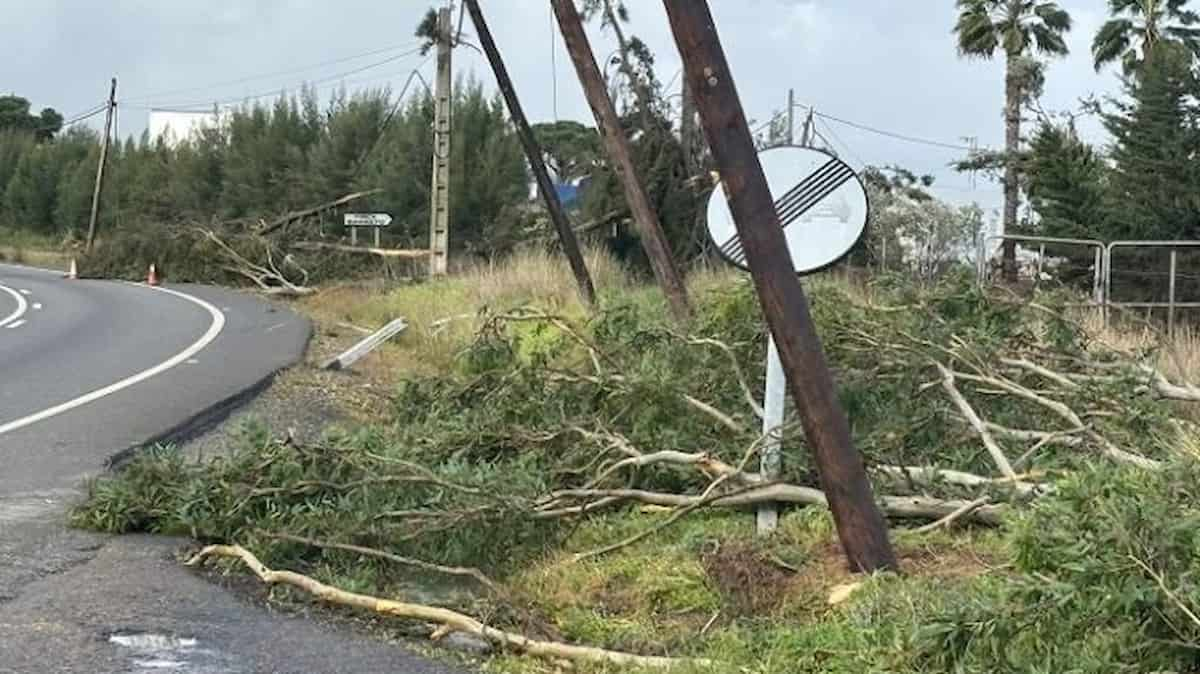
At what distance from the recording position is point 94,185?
201ft

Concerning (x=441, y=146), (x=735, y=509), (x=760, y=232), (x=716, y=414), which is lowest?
(x=735, y=509)

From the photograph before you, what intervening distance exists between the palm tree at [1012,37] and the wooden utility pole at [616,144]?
80.9 feet

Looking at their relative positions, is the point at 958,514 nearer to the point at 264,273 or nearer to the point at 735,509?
the point at 735,509

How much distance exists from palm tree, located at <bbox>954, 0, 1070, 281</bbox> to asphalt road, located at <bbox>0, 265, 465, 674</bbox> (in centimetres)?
2541

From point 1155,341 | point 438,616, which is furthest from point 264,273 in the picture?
point 438,616

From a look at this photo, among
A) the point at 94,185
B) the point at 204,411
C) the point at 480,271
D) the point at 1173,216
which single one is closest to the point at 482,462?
the point at 204,411

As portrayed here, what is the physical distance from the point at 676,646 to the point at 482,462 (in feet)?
9.55

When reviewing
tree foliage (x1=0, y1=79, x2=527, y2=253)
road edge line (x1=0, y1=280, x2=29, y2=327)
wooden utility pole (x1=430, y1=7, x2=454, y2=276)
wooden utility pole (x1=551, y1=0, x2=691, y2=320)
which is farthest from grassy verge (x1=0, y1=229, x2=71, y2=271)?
wooden utility pole (x1=551, y1=0, x2=691, y2=320)

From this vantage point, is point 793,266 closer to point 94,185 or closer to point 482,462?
point 482,462

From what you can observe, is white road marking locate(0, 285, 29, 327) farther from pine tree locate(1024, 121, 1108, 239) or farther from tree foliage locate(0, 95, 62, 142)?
tree foliage locate(0, 95, 62, 142)

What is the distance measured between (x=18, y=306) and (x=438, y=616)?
73.7 feet

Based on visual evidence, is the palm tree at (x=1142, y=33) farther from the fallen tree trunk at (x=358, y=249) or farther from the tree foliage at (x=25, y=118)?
the tree foliage at (x=25, y=118)

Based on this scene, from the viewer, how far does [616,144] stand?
53.9 ft

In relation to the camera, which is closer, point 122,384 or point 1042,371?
point 1042,371
